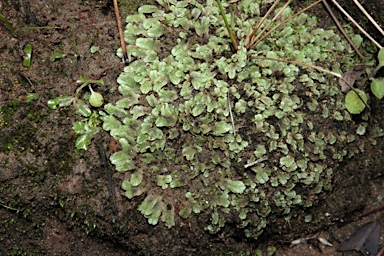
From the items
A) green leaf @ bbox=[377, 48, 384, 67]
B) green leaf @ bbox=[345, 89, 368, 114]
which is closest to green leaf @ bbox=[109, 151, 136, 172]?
green leaf @ bbox=[345, 89, 368, 114]

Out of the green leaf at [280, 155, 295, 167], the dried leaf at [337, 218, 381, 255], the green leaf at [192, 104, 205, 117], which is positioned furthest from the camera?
the dried leaf at [337, 218, 381, 255]

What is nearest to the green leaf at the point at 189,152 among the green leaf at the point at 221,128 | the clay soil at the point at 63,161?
the green leaf at the point at 221,128

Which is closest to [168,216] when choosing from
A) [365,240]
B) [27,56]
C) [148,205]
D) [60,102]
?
[148,205]

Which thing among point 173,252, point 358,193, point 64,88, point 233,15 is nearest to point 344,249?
point 358,193

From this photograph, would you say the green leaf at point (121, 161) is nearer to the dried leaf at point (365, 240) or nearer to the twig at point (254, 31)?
the twig at point (254, 31)

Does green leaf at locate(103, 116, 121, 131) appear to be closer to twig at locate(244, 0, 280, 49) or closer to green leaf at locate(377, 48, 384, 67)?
twig at locate(244, 0, 280, 49)

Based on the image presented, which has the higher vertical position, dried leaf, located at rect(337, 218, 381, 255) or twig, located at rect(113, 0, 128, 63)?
twig, located at rect(113, 0, 128, 63)

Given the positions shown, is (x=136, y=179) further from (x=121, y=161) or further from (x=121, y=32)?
(x=121, y=32)
